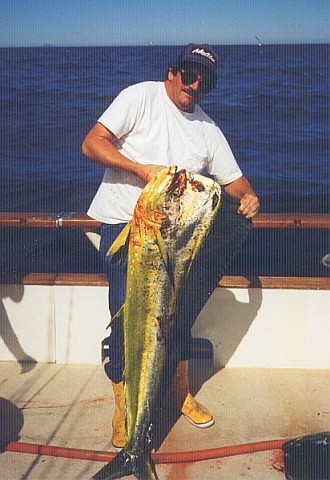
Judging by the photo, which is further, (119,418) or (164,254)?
(119,418)

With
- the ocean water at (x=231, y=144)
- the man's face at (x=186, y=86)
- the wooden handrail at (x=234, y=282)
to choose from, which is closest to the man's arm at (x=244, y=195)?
the man's face at (x=186, y=86)

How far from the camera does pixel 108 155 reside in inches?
117

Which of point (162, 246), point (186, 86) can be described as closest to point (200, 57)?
point (186, 86)

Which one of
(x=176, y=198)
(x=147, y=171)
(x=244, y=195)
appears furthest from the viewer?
(x=244, y=195)

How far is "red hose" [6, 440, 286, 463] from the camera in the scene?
10.6 feet

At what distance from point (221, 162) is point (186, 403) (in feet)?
4.21

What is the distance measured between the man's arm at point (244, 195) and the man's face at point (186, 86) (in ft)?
1.55

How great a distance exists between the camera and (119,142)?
10.4ft

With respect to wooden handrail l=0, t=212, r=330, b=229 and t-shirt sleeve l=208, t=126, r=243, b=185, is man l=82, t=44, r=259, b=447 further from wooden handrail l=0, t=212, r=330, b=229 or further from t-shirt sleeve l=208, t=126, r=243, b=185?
wooden handrail l=0, t=212, r=330, b=229

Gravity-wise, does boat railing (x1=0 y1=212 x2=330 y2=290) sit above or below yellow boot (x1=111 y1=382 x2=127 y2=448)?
above

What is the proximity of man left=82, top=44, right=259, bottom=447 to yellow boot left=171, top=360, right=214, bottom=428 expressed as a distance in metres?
0.40

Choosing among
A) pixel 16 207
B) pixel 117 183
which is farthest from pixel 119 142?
pixel 16 207

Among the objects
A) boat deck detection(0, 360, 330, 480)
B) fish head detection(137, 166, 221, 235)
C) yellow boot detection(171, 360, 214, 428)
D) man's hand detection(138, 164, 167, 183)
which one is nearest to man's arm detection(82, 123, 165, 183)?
man's hand detection(138, 164, 167, 183)

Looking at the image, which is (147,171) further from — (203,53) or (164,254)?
(203,53)
